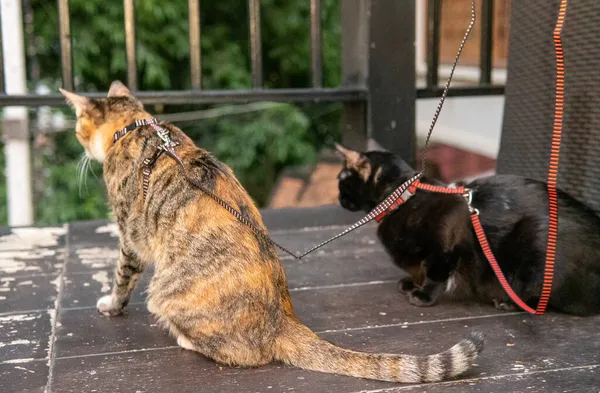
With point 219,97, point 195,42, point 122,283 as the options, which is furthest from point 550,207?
point 195,42

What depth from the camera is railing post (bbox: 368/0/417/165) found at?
2971mm

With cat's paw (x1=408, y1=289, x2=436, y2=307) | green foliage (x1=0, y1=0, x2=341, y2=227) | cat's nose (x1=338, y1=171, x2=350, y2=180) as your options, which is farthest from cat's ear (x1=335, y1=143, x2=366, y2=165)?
green foliage (x1=0, y1=0, x2=341, y2=227)

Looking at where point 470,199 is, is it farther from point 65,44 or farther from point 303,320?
point 65,44

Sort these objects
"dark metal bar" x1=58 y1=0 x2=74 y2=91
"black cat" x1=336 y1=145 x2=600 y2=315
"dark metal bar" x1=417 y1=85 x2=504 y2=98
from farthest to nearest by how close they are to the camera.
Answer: "dark metal bar" x1=417 y1=85 x2=504 y2=98, "dark metal bar" x1=58 y1=0 x2=74 y2=91, "black cat" x1=336 y1=145 x2=600 y2=315

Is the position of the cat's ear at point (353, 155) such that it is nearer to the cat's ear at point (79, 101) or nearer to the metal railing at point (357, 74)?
the metal railing at point (357, 74)

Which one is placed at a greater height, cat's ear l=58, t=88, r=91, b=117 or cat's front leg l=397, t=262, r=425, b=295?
cat's ear l=58, t=88, r=91, b=117

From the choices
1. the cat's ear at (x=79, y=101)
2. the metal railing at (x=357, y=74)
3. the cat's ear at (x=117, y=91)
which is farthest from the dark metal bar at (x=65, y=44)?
the cat's ear at (x=79, y=101)

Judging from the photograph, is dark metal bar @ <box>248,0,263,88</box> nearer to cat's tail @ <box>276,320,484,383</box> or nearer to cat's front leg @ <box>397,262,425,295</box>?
cat's front leg @ <box>397,262,425,295</box>

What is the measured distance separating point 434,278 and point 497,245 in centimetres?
23

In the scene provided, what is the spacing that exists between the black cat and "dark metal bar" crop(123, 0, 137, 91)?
1.37m

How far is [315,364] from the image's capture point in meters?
1.75

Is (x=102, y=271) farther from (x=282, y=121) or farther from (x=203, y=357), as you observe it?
(x=282, y=121)

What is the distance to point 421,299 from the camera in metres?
2.22

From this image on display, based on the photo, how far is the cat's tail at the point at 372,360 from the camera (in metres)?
1.65
